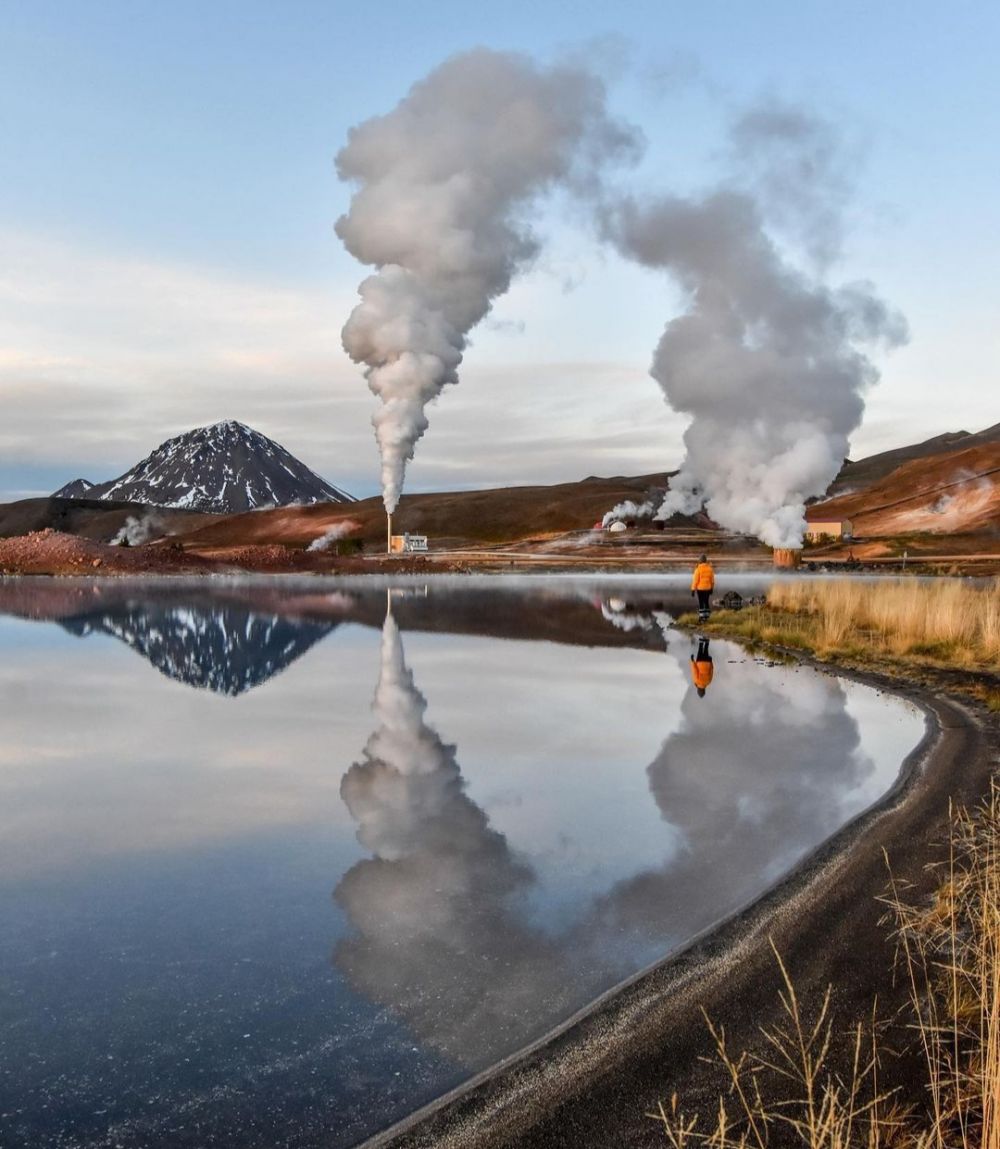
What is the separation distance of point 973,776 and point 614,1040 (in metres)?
5.58

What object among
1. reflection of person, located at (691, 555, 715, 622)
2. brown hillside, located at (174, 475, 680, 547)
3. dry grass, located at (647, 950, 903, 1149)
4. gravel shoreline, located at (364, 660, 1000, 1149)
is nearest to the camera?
dry grass, located at (647, 950, 903, 1149)

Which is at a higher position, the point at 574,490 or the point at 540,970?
the point at 574,490

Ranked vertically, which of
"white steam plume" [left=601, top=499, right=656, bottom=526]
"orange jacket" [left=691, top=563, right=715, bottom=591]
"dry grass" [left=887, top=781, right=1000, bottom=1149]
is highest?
"white steam plume" [left=601, top=499, right=656, bottom=526]

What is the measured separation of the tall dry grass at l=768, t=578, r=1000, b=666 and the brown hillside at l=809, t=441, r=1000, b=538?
2493 inches

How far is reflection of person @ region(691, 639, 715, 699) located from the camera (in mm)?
14133

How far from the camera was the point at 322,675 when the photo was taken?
49.6 feet

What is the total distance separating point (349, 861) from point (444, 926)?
50.3 inches

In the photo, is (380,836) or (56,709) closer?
(380,836)

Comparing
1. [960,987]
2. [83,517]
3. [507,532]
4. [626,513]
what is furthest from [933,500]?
[83,517]

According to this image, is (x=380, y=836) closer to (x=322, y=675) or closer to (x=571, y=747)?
(x=571, y=747)

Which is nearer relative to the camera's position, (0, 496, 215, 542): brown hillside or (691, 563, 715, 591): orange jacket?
(691, 563, 715, 591): orange jacket

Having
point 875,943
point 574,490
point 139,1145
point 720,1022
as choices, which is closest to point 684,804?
point 875,943

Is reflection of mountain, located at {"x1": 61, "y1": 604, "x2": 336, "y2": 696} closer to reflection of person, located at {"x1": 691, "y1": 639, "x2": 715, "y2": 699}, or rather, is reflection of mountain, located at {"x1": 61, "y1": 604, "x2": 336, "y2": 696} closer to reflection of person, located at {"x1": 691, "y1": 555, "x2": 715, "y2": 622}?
reflection of person, located at {"x1": 691, "y1": 639, "x2": 715, "y2": 699}

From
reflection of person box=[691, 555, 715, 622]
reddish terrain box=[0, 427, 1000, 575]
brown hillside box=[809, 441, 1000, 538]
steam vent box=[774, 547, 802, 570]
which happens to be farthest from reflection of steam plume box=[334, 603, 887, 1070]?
brown hillside box=[809, 441, 1000, 538]
